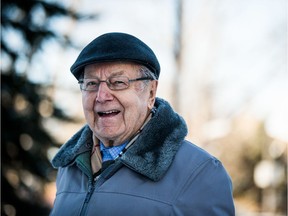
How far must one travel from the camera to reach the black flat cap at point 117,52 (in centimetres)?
220

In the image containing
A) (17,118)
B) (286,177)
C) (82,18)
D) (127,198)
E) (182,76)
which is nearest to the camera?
(127,198)

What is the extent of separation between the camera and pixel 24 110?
729 cm

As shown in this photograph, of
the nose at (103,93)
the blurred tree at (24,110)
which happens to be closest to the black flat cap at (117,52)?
the nose at (103,93)

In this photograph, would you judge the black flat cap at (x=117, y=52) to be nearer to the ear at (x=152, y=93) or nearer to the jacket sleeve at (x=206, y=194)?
the ear at (x=152, y=93)

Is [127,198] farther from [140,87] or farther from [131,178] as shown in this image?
[140,87]

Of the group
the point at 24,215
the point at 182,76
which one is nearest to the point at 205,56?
the point at 182,76

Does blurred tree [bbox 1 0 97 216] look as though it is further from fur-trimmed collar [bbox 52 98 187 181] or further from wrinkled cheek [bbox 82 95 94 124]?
fur-trimmed collar [bbox 52 98 187 181]

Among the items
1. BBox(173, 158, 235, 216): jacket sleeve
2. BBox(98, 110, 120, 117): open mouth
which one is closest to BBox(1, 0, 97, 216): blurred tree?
BBox(98, 110, 120, 117): open mouth

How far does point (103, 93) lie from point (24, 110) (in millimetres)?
5358

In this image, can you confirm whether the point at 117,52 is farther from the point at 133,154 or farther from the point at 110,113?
the point at 133,154

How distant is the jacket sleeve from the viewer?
2014mm

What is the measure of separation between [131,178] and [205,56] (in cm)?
783

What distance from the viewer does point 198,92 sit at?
959 cm

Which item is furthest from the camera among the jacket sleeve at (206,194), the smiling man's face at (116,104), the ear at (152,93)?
the ear at (152,93)
